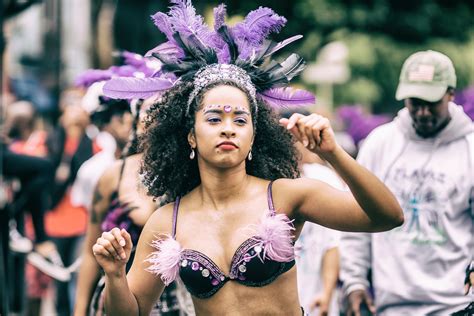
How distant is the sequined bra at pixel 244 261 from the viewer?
13.8 ft

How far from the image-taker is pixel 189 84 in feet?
14.9

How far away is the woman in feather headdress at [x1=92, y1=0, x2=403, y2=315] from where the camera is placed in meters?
4.16

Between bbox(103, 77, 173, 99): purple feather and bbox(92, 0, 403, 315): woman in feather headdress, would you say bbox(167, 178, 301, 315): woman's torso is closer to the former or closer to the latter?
bbox(92, 0, 403, 315): woman in feather headdress

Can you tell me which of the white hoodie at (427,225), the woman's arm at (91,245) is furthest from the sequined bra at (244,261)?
the white hoodie at (427,225)

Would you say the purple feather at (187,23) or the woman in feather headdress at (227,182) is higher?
the purple feather at (187,23)

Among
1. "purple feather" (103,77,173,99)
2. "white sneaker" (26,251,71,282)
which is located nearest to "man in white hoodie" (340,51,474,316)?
"purple feather" (103,77,173,99)

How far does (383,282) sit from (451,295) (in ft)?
1.38

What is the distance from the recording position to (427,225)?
6.05 m

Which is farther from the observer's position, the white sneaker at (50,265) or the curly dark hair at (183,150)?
the white sneaker at (50,265)

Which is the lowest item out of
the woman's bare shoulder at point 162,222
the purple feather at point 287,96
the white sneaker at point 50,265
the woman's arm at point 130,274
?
the white sneaker at point 50,265

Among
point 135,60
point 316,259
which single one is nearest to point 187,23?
point 135,60

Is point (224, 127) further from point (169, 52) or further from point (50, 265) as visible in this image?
point (50, 265)

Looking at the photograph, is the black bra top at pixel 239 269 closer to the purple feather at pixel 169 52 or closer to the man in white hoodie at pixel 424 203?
the purple feather at pixel 169 52

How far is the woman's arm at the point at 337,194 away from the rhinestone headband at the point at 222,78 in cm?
41
